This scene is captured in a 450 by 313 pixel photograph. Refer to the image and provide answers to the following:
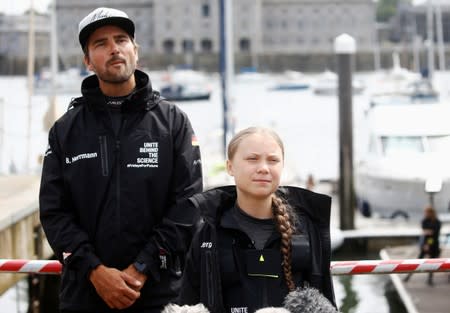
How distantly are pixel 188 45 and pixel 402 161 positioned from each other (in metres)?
83.3

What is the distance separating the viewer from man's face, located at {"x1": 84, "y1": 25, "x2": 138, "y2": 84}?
2.70 meters

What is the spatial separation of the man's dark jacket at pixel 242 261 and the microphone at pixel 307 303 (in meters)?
0.29

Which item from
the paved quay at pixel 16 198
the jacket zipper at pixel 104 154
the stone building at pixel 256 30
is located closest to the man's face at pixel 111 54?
the jacket zipper at pixel 104 154

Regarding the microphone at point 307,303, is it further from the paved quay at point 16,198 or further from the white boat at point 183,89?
the white boat at point 183,89

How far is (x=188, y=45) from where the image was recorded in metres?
94.4

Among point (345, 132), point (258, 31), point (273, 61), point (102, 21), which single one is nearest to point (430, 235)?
point (345, 132)

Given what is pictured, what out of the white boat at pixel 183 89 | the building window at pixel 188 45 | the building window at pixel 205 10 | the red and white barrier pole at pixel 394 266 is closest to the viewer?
the red and white barrier pole at pixel 394 266

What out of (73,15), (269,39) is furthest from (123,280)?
(269,39)

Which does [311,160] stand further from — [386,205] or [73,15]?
[73,15]

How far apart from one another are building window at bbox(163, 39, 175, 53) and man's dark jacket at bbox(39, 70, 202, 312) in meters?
92.8

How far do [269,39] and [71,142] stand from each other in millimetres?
96558

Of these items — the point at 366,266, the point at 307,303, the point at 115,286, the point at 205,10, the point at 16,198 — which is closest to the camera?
the point at 307,303

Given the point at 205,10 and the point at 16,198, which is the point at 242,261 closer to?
the point at 16,198

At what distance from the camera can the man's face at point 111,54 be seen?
2.70 m
